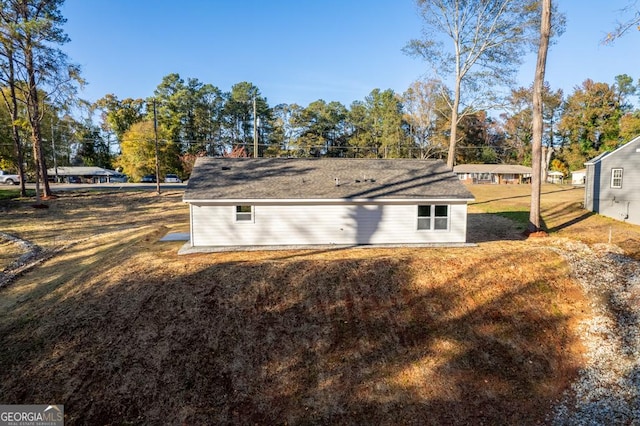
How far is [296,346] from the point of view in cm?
889

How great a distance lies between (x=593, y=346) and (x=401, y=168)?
36.4 ft

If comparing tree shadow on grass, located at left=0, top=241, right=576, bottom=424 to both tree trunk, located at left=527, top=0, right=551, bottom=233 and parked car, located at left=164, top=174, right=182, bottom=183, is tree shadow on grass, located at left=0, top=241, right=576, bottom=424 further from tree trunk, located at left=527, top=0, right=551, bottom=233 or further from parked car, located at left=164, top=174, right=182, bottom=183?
parked car, located at left=164, top=174, right=182, bottom=183

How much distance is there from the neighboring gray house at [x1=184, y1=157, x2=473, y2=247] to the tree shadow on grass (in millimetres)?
3000

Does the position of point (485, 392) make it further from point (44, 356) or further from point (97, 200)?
point (97, 200)

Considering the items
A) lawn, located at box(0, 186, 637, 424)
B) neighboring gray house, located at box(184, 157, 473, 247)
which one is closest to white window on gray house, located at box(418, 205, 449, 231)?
neighboring gray house, located at box(184, 157, 473, 247)

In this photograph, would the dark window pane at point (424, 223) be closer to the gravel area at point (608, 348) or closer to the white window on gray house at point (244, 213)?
the gravel area at point (608, 348)

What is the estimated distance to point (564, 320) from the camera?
9797mm

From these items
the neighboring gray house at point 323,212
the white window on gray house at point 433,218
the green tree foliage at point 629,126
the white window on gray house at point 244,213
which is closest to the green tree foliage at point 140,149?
the neighboring gray house at point 323,212

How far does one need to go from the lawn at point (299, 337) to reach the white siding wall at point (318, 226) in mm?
1228

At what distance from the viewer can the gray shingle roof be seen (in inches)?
587

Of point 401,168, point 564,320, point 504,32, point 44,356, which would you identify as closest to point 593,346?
point 564,320

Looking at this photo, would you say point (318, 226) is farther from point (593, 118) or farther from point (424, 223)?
point (593, 118)

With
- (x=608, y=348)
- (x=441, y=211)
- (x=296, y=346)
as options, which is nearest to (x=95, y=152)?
(x=441, y=211)

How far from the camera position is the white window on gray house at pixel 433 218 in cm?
1532
